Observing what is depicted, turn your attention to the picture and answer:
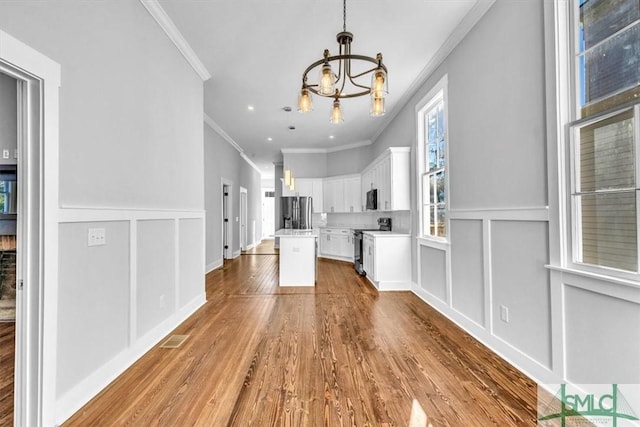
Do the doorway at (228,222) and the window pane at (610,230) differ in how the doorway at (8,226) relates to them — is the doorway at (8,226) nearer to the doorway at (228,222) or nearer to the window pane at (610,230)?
the window pane at (610,230)

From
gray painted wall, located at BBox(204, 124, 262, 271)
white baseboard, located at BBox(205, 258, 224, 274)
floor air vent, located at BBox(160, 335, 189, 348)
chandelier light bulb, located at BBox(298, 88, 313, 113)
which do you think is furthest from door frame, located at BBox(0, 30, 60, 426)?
white baseboard, located at BBox(205, 258, 224, 274)

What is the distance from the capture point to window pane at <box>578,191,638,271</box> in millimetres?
1514

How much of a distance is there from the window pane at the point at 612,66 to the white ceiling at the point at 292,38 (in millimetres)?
1259

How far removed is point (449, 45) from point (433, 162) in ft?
4.51

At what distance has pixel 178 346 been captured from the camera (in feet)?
8.58

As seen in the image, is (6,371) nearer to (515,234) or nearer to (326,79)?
(326,79)

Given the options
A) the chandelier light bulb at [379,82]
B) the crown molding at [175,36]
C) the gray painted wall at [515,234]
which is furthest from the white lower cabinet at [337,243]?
the chandelier light bulb at [379,82]

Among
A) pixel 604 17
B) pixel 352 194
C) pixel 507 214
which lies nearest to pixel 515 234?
pixel 507 214

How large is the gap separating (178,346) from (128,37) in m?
2.63

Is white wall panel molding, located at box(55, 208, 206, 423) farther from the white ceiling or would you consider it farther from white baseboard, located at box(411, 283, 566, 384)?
white baseboard, located at box(411, 283, 566, 384)

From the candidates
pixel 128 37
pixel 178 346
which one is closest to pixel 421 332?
pixel 178 346

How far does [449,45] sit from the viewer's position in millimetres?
3184

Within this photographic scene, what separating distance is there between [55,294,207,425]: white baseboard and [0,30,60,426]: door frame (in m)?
0.09

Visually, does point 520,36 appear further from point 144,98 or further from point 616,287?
point 144,98
